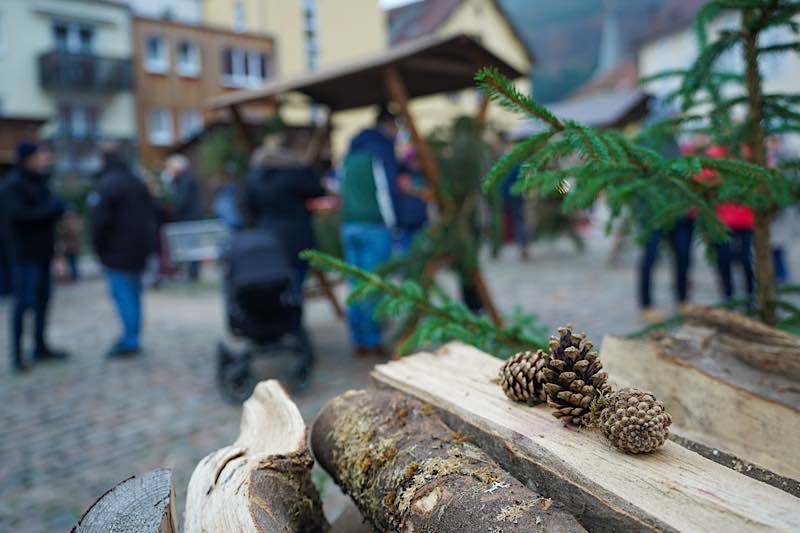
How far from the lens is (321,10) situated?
29.6 metres

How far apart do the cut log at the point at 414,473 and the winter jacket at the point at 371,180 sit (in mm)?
3926

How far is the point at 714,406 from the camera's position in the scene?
1.67m

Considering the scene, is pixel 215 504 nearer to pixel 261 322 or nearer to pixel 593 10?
pixel 261 322

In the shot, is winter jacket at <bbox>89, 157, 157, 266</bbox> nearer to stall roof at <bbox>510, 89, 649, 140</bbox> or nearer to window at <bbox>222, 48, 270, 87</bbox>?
stall roof at <bbox>510, 89, 649, 140</bbox>

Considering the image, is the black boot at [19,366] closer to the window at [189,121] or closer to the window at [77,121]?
the window at [77,121]

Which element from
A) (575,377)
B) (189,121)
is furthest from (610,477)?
(189,121)

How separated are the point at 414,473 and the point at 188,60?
30.1 meters

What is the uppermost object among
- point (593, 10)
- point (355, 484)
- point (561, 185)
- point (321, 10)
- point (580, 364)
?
point (593, 10)

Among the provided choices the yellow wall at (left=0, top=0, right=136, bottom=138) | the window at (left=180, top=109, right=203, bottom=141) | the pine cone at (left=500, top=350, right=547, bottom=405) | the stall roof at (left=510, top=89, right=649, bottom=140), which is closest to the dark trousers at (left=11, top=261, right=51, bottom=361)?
the pine cone at (left=500, top=350, right=547, bottom=405)

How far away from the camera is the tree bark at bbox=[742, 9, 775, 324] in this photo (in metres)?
2.13

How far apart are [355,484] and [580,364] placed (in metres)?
0.60

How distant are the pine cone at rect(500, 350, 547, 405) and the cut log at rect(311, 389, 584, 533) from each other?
17 centimetres

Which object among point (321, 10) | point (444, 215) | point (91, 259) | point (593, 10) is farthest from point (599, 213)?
point (593, 10)

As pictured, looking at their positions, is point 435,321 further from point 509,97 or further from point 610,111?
point 610,111
